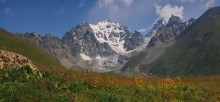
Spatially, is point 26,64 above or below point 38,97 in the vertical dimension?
above

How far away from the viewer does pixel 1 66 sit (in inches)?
969

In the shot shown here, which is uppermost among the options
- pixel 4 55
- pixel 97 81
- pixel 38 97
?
pixel 4 55

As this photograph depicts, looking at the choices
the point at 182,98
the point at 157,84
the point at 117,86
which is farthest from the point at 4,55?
the point at 182,98

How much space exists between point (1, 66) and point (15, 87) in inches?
197

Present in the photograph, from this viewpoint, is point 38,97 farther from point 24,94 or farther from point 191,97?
point 191,97

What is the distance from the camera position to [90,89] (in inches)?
896

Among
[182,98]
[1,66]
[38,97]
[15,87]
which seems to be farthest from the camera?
[1,66]

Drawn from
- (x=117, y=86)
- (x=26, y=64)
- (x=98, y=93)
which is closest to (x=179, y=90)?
(x=117, y=86)

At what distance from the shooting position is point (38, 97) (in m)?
18.3

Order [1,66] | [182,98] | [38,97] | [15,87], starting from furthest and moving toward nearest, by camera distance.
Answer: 1. [1,66]
2. [182,98]
3. [15,87]
4. [38,97]

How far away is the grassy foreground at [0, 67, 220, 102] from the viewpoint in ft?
62.4

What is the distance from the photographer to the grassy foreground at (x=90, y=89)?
19016 millimetres

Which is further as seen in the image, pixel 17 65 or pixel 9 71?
pixel 17 65

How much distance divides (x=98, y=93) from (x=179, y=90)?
641 cm
